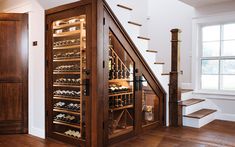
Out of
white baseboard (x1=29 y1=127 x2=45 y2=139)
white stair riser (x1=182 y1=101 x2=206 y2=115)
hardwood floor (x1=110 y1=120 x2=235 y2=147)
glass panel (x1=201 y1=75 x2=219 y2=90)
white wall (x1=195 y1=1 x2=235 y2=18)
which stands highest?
white wall (x1=195 y1=1 x2=235 y2=18)

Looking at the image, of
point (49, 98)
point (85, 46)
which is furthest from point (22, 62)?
point (85, 46)

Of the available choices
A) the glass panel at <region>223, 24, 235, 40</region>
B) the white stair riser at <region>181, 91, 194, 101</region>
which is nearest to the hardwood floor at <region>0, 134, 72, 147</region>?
the white stair riser at <region>181, 91, 194, 101</region>

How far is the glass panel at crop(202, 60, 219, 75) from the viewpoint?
5223 mm

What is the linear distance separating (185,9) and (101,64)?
342 cm

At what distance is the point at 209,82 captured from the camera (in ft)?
17.5

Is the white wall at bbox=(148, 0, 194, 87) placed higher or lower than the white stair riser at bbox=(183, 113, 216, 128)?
higher

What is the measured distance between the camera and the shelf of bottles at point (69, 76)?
11.3 ft

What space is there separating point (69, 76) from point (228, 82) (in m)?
3.41

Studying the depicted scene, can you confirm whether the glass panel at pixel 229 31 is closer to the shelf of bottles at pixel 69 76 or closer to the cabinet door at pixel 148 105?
the cabinet door at pixel 148 105

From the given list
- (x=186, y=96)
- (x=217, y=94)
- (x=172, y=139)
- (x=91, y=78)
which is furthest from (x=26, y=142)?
(x=217, y=94)

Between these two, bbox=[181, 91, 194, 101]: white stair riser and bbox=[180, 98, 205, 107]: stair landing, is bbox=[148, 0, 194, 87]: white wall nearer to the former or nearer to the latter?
bbox=[181, 91, 194, 101]: white stair riser

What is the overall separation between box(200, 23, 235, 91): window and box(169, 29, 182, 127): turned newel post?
1.11 m

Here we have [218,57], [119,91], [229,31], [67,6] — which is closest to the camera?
[67,6]

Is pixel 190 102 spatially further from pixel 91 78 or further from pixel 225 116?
pixel 91 78
